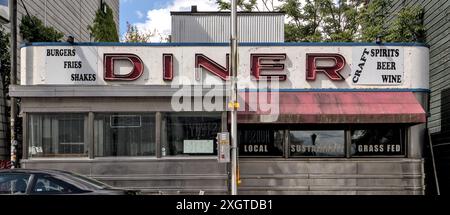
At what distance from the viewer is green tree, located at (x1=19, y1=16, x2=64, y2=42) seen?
A: 1783 centimetres

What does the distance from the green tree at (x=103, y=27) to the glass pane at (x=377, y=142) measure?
1654cm

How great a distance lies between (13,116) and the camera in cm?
1336

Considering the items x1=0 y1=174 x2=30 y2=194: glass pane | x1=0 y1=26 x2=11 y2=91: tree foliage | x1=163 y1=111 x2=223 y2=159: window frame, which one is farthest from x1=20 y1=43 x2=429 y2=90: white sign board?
x1=0 y1=174 x2=30 y2=194: glass pane

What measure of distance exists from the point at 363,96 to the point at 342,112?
0.92 m

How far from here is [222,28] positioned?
1584 centimetres

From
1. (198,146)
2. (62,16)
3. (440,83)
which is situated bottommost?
(198,146)

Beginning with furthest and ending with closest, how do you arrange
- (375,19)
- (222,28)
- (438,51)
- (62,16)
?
(62,16) → (375,19) → (222,28) → (438,51)

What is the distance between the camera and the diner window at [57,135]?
12.6 metres

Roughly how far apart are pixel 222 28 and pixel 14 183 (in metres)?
9.48

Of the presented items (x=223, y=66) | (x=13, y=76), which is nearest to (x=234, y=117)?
(x=223, y=66)

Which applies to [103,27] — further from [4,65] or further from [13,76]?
[13,76]

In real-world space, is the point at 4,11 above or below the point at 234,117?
above

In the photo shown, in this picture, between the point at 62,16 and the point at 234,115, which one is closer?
the point at 234,115
